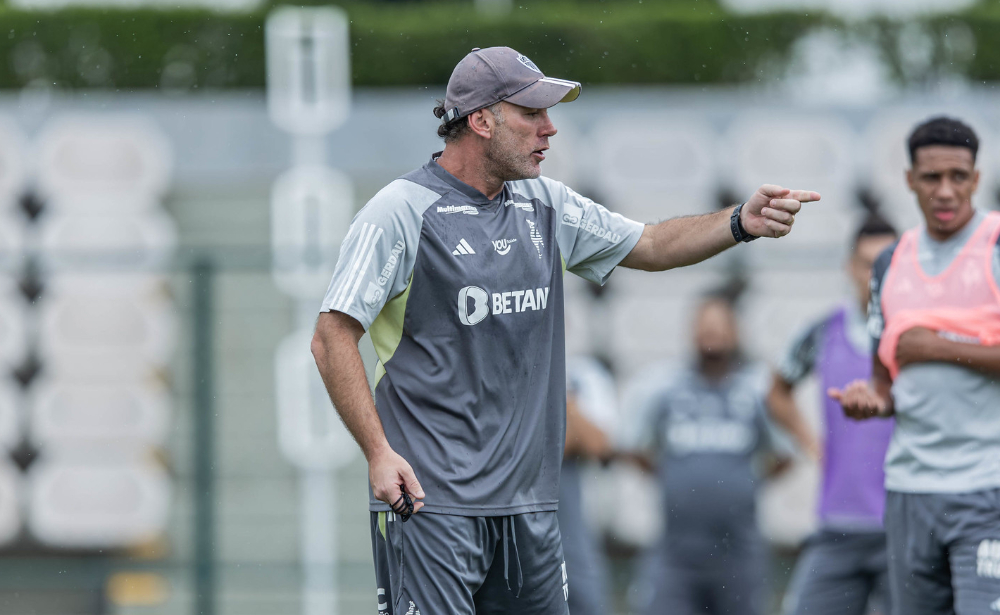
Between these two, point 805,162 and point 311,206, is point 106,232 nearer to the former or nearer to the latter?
point 311,206

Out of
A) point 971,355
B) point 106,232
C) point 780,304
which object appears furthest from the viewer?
point 106,232

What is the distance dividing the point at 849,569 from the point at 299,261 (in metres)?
4.61

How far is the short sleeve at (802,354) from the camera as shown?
6.80 meters

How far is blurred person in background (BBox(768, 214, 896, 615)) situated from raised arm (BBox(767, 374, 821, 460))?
0.03 metres

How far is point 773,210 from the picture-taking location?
4.13m

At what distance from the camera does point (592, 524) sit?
9023 mm

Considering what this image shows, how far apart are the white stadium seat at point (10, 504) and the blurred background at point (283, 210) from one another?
17 mm

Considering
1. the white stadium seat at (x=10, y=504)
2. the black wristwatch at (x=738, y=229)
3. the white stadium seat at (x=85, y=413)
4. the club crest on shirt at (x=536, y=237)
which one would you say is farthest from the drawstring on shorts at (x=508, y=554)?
the white stadium seat at (x=10, y=504)

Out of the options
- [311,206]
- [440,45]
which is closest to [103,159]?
[311,206]

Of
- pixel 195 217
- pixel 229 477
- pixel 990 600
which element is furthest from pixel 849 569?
pixel 195 217

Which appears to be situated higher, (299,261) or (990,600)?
(299,261)

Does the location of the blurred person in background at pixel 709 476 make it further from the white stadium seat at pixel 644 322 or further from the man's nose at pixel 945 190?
the white stadium seat at pixel 644 322

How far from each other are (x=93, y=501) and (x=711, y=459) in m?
5.38

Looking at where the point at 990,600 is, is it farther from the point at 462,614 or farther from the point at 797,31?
the point at 797,31
